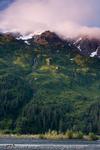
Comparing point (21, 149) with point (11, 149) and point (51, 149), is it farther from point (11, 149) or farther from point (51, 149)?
point (51, 149)

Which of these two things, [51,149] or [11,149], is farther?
[51,149]

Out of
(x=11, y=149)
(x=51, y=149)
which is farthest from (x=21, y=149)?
(x=51, y=149)
